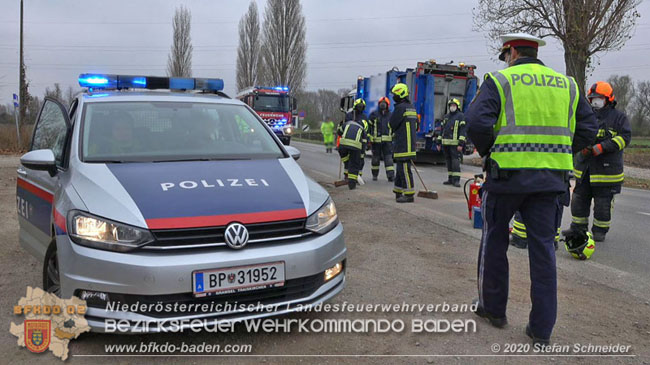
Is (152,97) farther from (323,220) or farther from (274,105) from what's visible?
(274,105)

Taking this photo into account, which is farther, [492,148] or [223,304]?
[492,148]

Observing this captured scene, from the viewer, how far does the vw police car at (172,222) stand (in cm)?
279

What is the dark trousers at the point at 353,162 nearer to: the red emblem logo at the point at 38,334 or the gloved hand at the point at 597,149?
the gloved hand at the point at 597,149

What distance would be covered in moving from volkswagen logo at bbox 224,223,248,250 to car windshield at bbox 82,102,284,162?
1.00 meters

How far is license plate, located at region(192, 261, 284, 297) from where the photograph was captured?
9.21ft

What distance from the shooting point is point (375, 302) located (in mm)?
3916

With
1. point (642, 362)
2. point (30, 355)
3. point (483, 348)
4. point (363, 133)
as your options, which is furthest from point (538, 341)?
point (363, 133)

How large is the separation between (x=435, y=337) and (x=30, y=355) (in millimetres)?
2514

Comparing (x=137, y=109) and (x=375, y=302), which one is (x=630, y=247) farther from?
(x=137, y=109)

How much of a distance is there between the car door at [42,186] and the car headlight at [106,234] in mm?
781

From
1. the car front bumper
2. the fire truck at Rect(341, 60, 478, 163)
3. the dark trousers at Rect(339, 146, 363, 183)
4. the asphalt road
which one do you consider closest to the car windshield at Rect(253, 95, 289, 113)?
the fire truck at Rect(341, 60, 478, 163)

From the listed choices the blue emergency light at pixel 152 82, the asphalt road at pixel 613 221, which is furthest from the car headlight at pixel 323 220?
the asphalt road at pixel 613 221

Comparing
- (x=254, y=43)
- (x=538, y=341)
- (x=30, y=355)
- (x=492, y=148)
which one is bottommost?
(x=30, y=355)

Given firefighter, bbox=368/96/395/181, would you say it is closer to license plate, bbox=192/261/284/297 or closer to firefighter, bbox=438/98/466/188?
firefighter, bbox=438/98/466/188
